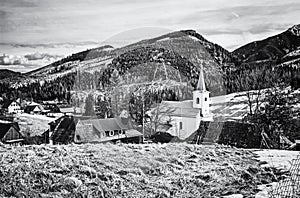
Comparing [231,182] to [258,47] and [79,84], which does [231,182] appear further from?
[258,47]

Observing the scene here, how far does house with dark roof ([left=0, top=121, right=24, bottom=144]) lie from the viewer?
576 centimetres

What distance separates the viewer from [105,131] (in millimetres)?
5926

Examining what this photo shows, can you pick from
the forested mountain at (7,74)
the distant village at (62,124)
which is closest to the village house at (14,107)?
the distant village at (62,124)

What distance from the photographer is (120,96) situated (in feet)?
19.7

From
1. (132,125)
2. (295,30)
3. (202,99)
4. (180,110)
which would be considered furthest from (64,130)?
(295,30)

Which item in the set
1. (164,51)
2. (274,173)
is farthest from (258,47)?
(274,173)

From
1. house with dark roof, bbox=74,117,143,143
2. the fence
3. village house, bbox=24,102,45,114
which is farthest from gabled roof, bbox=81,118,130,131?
the fence

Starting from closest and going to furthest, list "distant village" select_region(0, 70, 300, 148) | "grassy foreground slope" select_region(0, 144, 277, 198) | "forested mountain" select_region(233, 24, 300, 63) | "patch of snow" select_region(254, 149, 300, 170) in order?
1. "grassy foreground slope" select_region(0, 144, 277, 198)
2. "patch of snow" select_region(254, 149, 300, 170)
3. "distant village" select_region(0, 70, 300, 148)
4. "forested mountain" select_region(233, 24, 300, 63)

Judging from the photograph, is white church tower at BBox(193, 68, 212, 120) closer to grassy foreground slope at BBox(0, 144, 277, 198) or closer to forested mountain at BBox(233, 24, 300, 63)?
forested mountain at BBox(233, 24, 300, 63)

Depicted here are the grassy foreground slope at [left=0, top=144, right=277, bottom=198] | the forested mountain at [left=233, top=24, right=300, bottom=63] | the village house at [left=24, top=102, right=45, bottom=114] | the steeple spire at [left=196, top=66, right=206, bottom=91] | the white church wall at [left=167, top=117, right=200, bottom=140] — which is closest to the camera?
the grassy foreground slope at [left=0, top=144, right=277, bottom=198]

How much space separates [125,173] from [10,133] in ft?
10.5

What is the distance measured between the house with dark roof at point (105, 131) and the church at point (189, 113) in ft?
2.36

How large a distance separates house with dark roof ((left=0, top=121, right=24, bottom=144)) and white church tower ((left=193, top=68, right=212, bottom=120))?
3.21 m

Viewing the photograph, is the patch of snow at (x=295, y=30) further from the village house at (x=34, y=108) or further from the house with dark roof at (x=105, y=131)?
the village house at (x=34, y=108)
